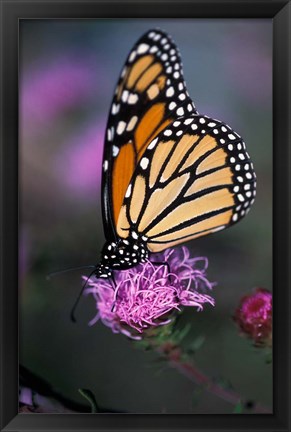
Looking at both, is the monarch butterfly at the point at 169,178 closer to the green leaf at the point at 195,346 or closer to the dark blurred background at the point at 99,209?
the dark blurred background at the point at 99,209

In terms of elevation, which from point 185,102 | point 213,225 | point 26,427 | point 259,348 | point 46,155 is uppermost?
point 185,102

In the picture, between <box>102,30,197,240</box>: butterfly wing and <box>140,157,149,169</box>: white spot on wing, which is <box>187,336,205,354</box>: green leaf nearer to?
<box>102,30,197,240</box>: butterfly wing

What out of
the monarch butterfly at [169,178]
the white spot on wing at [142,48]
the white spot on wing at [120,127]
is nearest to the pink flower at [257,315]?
the monarch butterfly at [169,178]

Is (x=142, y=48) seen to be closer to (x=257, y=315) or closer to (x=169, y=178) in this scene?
(x=169, y=178)

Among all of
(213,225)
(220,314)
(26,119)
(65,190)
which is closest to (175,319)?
(220,314)

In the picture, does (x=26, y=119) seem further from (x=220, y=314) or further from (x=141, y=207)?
(x=220, y=314)
